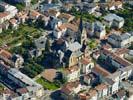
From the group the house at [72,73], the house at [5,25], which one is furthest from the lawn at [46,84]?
the house at [5,25]

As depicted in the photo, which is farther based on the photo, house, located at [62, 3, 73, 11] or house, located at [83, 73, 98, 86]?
house, located at [62, 3, 73, 11]

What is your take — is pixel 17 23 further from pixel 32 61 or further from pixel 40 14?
pixel 32 61

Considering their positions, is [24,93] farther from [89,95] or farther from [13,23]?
[13,23]

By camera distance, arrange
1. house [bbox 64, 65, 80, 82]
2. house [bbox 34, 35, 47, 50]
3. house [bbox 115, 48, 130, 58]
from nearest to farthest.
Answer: house [bbox 64, 65, 80, 82], house [bbox 115, 48, 130, 58], house [bbox 34, 35, 47, 50]

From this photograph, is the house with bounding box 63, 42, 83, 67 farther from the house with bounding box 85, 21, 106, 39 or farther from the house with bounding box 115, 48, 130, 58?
the house with bounding box 85, 21, 106, 39

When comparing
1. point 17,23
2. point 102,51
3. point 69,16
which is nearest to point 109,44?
point 102,51

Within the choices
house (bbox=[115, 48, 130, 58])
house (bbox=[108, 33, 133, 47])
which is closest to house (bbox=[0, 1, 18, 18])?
house (bbox=[108, 33, 133, 47])

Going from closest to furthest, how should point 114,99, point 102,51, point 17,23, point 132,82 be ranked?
point 114,99
point 132,82
point 102,51
point 17,23
